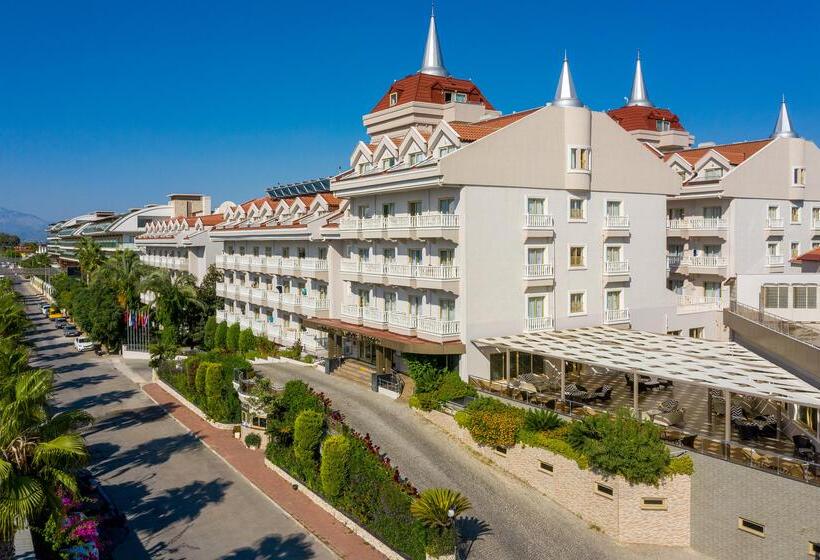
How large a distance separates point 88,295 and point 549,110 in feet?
162

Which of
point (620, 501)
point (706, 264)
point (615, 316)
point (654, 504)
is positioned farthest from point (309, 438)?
point (706, 264)

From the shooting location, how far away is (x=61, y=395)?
4881 centimetres

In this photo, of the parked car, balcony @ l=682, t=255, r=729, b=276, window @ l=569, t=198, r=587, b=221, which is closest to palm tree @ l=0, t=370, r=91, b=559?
window @ l=569, t=198, r=587, b=221

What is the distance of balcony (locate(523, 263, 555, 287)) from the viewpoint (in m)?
36.2

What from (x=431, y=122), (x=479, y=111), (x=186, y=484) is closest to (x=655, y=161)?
(x=479, y=111)

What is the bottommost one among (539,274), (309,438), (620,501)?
(620,501)

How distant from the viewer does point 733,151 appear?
49500 mm

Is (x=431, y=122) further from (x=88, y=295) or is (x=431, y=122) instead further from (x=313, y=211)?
(x=88, y=295)

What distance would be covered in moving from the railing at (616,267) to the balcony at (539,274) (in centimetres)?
440

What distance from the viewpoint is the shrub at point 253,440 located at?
3500 cm

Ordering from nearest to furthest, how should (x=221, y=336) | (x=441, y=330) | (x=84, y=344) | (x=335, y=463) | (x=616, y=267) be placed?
(x=335, y=463), (x=441, y=330), (x=616, y=267), (x=221, y=336), (x=84, y=344)

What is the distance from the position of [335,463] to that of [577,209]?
20.6 meters

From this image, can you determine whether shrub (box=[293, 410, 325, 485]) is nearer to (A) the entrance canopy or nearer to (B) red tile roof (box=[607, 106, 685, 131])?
(A) the entrance canopy

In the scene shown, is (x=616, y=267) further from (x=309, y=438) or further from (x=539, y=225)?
(x=309, y=438)
